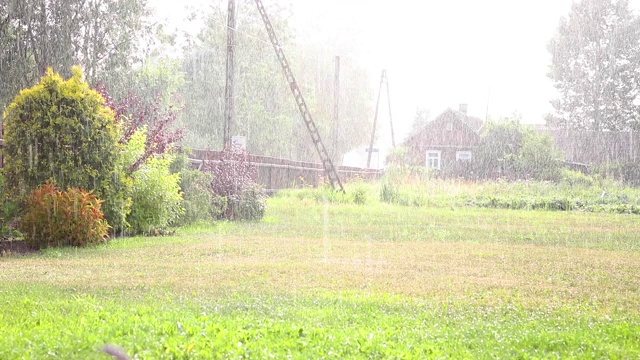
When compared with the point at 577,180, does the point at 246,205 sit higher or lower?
lower

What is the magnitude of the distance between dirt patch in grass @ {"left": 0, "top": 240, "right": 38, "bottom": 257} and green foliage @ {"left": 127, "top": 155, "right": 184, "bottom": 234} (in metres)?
2.68

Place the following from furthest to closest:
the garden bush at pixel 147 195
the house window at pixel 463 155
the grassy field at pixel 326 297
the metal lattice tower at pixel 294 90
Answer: the house window at pixel 463 155 → the metal lattice tower at pixel 294 90 → the garden bush at pixel 147 195 → the grassy field at pixel 326 297

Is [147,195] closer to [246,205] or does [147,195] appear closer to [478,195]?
[246,205]

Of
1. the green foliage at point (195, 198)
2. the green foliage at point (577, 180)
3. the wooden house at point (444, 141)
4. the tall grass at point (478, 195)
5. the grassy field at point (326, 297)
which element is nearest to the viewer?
the grassy field at point (326, 297)

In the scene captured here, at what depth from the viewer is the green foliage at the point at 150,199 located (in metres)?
15.7

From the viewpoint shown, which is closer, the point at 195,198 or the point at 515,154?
the point at 195,198

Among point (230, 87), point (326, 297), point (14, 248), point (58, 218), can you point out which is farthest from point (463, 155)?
point (326, 297)

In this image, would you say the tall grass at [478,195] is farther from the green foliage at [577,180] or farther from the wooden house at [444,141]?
the wooden house at [444,141]

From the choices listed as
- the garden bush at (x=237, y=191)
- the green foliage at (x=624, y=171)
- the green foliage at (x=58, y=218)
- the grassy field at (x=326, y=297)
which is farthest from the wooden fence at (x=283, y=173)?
the green foliage at (x=624, y=171)

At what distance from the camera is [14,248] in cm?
1282

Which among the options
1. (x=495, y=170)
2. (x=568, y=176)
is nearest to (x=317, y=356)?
(x=568, y=176)

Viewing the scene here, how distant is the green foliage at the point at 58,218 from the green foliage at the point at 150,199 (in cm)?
251

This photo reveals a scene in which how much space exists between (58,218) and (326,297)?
636 centimetres

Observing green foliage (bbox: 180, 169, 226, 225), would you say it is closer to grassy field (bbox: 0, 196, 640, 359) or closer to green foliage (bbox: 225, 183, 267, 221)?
green foliage (bbox: 225, 183, 267, 221)
